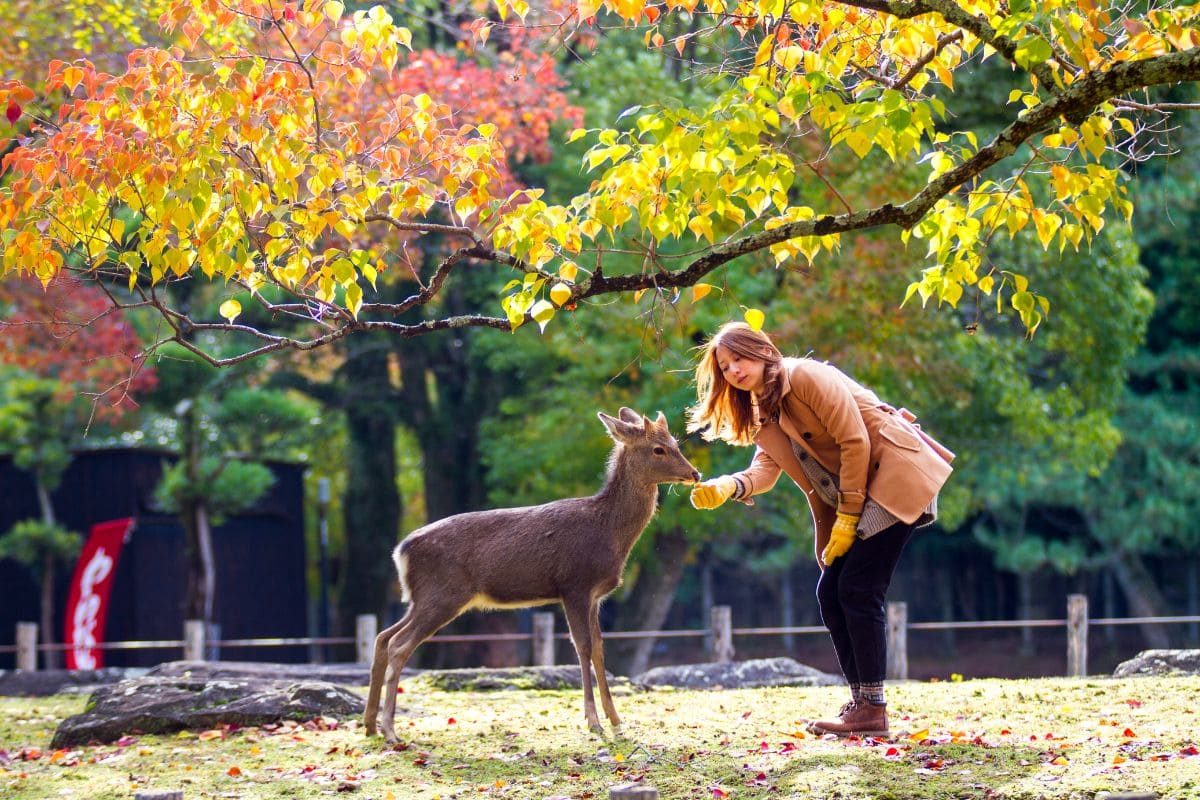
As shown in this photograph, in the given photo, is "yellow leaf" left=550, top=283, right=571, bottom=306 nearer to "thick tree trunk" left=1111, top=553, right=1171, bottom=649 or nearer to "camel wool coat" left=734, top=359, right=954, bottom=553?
"camel wool coat" left=734, top=359, right=954, bottom=553

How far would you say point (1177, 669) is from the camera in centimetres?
952

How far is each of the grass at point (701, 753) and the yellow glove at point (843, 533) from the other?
86 cm

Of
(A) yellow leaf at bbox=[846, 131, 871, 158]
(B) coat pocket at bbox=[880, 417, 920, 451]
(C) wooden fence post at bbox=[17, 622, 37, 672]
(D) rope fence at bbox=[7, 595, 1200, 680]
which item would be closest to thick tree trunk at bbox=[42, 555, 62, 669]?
(C) wooden fence post at bbox=[17, 622, 37, 672]

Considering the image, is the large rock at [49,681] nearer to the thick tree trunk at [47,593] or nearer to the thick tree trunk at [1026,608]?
the thick tree trunk at [47,593]

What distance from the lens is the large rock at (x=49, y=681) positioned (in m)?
13.0

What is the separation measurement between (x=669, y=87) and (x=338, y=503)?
52.5 ft

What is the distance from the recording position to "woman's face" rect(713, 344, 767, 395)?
235 inches

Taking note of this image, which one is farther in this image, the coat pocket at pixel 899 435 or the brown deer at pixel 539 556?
the brown deer at pixel 539 556

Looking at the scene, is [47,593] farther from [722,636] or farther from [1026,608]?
[1026,608]

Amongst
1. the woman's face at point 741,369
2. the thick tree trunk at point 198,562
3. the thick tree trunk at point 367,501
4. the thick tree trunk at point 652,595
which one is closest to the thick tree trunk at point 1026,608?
the thick tree trunk at point 652,595

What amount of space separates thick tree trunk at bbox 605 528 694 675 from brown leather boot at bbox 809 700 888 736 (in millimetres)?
12098

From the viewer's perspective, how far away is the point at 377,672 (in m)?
7.42

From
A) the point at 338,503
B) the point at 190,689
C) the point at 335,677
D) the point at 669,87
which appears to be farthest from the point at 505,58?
the point at 338,503

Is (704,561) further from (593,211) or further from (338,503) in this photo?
(593,211)
